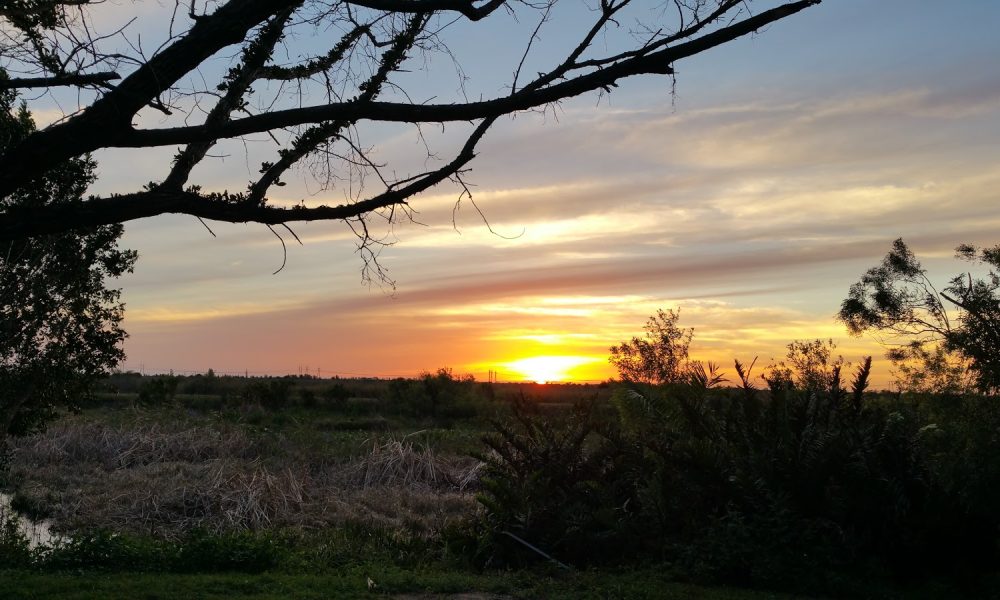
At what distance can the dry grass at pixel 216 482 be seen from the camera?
14.9 meters

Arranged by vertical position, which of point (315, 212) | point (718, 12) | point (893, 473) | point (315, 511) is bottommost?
point (315, 511)

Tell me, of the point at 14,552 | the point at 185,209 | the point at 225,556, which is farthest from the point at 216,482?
the point at 185,209

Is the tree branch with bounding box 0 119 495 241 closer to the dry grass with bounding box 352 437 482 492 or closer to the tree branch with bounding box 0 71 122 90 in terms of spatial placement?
the tree branch with bounding box 0 71 122 90

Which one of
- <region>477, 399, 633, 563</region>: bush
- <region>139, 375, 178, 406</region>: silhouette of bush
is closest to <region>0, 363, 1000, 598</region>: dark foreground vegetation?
<region>477, 399, 633, 563</region>: bush

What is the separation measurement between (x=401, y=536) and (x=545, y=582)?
4158mm

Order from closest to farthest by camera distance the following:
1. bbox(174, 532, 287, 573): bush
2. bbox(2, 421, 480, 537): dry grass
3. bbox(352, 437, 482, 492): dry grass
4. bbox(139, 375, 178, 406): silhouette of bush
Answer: bbox(174, 532, 287, 573): bush < bbox(2, 421, 480, 537): dry grass < bbox(352, 437, 482, 492): dry grass < bbox(139, 375, 178, 406): silhouette of bush

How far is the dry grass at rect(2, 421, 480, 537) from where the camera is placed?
588 inches

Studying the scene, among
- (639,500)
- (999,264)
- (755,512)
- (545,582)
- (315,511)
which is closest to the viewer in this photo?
(545,582)

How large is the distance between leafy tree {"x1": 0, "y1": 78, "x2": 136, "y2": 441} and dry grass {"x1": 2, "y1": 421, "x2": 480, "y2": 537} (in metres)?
3.31

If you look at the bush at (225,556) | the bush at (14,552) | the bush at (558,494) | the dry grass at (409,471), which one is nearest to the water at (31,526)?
the bush at (14,552)

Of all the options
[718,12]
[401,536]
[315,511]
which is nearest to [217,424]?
[315,511]

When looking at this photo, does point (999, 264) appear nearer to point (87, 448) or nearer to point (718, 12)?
point (718, 12)

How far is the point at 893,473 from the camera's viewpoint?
1013 cm

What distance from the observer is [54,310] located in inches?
471
